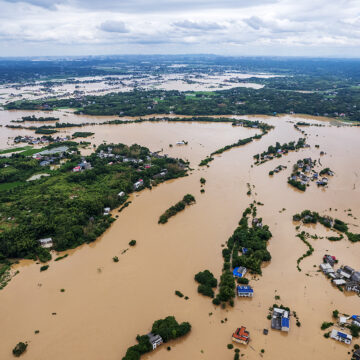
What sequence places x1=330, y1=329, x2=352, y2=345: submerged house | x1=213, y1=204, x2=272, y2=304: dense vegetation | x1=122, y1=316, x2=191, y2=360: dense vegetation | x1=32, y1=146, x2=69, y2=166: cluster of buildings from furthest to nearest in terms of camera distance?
x1=32, y1=146, x2=69, y2=166: cluster of buildings → x1=213, y1=204, x2=272, y2=304: dense vegetation → x1=330, y1=329, x2=352, y2=345: submerged house → x1=122, y1=316, x2=191, y2=360: dense vegetation

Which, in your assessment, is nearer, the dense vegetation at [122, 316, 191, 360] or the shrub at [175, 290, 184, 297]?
the dense vegetation at [122, 316, 191, 360]

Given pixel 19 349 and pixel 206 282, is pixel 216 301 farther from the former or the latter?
pixel 19 349

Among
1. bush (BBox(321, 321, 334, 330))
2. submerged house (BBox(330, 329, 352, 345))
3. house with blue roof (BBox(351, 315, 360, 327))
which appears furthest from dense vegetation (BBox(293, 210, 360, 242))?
submerged house (BBox(330, 329, 352, 345))

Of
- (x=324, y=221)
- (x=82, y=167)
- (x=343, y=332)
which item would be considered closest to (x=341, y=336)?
(x=343, y=332)

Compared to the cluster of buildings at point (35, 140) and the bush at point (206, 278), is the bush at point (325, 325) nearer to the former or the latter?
the bush at point (206, 278)

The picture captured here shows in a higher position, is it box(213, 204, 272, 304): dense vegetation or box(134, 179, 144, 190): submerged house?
box(134, 179, 144, 190): submerged house

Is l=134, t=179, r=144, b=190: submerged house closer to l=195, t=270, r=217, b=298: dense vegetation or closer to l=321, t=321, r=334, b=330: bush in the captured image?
l=195, t=270, r=217, b=298: dense vegetation
